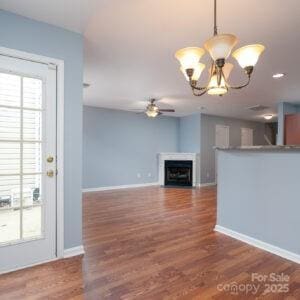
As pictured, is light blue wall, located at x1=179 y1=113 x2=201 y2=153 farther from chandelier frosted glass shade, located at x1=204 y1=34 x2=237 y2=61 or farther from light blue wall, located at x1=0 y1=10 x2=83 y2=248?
chandelier frosted glass shade, located at x1=204 y1=34 x2=237 y2=61

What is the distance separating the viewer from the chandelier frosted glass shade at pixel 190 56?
1.77m

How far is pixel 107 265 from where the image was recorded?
7.34 feet

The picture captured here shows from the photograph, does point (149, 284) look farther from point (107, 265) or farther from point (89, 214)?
point (89, 214)

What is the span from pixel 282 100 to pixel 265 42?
134 inches

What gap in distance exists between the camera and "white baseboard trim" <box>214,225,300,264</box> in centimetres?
237

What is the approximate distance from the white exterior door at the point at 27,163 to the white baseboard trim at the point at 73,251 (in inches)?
5.1

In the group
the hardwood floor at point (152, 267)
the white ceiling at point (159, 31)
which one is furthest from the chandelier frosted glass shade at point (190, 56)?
the hardwood floor at point (152, 267)

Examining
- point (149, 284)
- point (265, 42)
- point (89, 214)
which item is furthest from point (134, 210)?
point (265, 42)

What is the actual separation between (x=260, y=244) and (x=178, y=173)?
4.79 m

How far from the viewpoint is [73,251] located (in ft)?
7.93

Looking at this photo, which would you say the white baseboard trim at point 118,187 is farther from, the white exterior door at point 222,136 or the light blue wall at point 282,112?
the light blue wall at point 282,112

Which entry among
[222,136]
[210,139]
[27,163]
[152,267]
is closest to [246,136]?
[222,136]

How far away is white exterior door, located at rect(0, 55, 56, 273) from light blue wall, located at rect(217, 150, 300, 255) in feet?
7.52

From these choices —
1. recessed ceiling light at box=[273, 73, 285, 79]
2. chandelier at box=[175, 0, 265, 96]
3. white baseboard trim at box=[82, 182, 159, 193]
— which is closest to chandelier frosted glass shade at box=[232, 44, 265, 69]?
chandelier at box=[175, 0, 265, 96]
